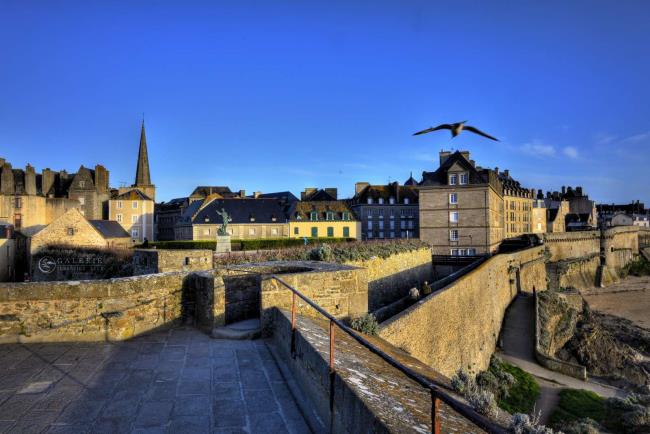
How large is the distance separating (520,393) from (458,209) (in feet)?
72.5

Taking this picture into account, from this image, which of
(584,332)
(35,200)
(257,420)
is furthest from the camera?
(35,200)

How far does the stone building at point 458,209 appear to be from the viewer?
35625 millimetres

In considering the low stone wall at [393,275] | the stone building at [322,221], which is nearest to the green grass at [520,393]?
the low stone wall at [393,275]

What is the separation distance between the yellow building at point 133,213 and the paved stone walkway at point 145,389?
55.6 metres

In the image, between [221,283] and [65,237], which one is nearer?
[221,283]

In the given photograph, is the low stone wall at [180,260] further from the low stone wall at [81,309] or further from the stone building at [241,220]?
the stone building at [241,220]

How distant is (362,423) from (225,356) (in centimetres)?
328

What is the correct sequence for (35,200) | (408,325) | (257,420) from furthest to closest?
1. (35,200)
2. (408,325)
3. (257,420)

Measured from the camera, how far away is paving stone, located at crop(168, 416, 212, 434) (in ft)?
12.0

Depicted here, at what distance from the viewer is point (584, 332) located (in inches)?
1017

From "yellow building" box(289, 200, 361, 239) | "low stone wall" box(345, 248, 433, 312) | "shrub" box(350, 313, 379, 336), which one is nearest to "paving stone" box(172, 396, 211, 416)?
"shrub" box(350, 313, 379, 336)

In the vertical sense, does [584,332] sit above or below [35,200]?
below

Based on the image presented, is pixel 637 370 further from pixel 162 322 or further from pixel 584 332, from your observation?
pixel 162 322

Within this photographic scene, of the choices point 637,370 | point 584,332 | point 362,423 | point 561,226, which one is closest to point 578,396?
point 637,370
